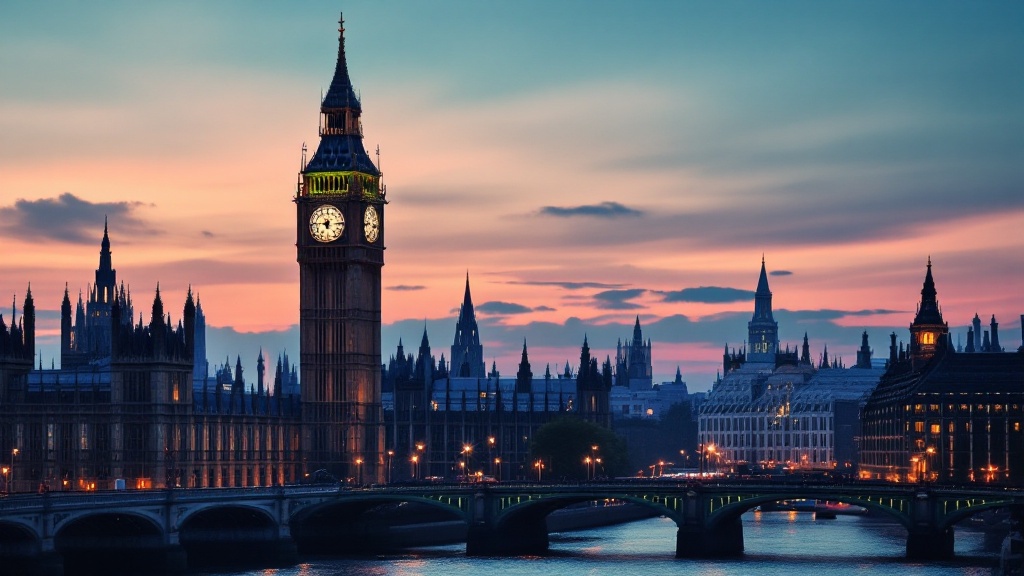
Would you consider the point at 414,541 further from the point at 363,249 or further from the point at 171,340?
the point at 363,249

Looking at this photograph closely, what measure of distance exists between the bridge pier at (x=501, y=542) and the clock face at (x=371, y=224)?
1804 inches

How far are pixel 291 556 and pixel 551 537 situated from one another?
99.0 ft

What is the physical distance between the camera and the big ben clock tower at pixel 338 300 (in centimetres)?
19312

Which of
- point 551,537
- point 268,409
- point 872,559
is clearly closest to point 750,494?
point 872,559

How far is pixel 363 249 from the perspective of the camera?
194m

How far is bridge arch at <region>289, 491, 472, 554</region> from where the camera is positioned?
150m

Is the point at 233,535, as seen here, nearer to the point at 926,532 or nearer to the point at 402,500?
the point at 402,500

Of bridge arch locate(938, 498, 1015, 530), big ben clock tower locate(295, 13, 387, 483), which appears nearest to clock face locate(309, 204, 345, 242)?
big ben clock tower locate(295, 13, 387, 483)

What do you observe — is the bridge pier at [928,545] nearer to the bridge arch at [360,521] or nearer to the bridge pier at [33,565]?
the bridge arch at [360,521]

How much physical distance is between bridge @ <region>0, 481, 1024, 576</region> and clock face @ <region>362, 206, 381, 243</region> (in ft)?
134

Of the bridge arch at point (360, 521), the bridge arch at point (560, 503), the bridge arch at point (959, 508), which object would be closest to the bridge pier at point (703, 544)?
the bridge arch at point (560, 503)

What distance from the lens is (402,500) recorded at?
14962 cm

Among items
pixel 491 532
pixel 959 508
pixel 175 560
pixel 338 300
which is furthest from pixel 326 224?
pixel 959 508

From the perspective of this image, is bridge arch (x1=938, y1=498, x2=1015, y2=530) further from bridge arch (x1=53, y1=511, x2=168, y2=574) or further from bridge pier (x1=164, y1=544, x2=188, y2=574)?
bridge arch (x1=53, y1=511, x2=168, y2=574)
